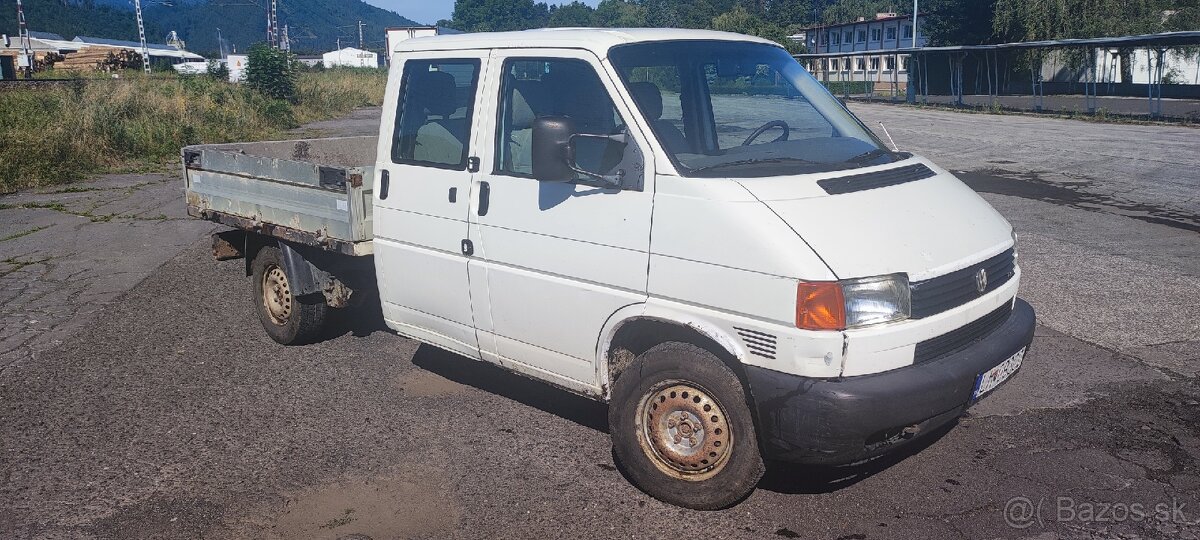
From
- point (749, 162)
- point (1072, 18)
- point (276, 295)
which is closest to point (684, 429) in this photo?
point (749, 162)

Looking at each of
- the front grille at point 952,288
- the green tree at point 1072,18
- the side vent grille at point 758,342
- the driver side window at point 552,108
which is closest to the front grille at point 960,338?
the front grille at point 952,288

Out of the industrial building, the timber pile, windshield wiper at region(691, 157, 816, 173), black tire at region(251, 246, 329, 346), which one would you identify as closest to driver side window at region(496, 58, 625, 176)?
windshield wiper at region(691, 157, 816, 173)

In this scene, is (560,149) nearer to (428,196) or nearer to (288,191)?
(428,196)

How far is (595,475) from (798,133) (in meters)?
2.02

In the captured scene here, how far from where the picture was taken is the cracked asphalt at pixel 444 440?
3930 mm

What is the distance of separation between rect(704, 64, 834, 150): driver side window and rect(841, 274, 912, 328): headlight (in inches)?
46.0

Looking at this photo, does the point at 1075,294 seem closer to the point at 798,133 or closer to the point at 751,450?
the point at 798,133

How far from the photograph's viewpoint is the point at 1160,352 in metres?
6.02

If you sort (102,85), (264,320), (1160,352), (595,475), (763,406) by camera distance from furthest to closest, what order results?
(102,85), (264,320), (1160,352), (595,475), (763,406)

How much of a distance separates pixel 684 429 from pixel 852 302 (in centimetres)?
97

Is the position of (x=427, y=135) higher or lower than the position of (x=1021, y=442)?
higher

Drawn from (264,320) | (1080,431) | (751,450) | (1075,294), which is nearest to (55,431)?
(264,320)

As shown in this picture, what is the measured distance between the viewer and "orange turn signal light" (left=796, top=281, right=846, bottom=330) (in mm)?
3426

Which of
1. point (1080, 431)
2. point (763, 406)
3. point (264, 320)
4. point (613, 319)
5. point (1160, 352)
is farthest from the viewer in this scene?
point (264, 320)
